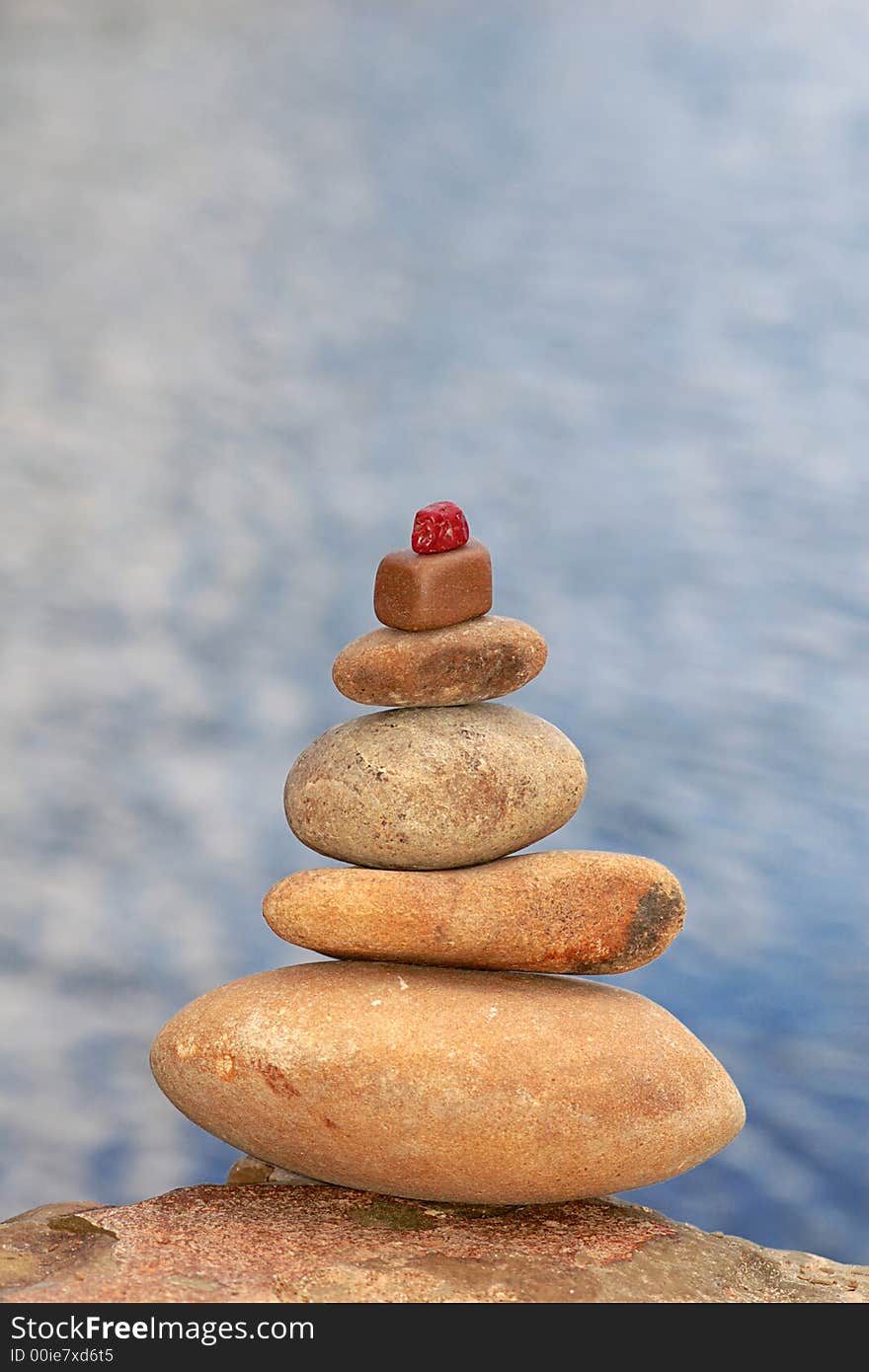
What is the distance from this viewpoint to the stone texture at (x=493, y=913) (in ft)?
22.7

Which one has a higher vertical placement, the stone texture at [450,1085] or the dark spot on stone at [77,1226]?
the stone texture at [450,1085]

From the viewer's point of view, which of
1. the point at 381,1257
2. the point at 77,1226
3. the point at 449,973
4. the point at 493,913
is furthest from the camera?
the point at 449,973

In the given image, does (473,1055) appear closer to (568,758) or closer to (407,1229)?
(407,1229)

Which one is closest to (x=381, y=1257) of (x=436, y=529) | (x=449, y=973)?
(x=449, y=973)

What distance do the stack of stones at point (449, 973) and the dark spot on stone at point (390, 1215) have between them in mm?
151

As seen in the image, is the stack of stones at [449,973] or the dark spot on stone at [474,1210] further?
the dark spot on stone at [474,1210]

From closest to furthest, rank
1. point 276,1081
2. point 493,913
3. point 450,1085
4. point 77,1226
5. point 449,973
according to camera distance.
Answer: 1. point 450,1085
2. point 276,1081
3. point 77,1226
4. point 493,913
5. point 449,973

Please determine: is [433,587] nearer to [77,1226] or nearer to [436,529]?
[436,529]

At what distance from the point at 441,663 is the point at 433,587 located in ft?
1.25

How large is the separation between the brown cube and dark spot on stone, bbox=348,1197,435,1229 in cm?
282

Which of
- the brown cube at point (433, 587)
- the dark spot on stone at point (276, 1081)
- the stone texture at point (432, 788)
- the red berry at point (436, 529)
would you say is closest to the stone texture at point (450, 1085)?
the dark spot on stone at point (276, 1081)

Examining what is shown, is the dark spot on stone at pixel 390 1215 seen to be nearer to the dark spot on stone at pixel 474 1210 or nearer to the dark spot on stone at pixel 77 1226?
the dark spot on stone at pixel 474 1210

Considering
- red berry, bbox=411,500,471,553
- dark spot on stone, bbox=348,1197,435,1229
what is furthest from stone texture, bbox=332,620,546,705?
→ dark spot on stone, bbox=348,1197,435,1229

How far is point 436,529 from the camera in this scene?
7293 millimetres
